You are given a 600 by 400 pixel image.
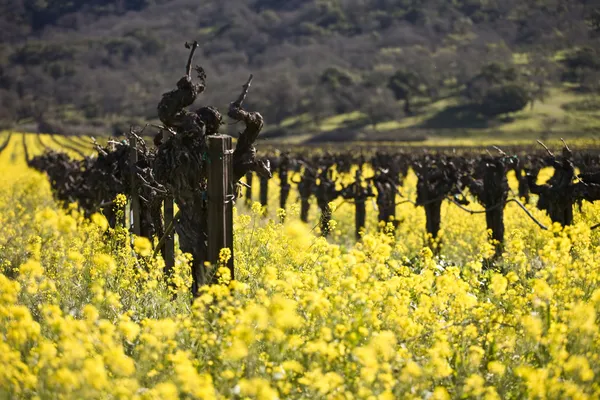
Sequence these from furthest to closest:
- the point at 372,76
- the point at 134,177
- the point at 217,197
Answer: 1. the point at 372,76
2. the point at 134,177
3. the point at 217,197

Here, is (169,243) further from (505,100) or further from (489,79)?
(489,79)

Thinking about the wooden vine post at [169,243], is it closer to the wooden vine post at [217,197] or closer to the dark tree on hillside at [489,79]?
the wooden vine post at [217,197]

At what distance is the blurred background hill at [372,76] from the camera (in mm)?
85312

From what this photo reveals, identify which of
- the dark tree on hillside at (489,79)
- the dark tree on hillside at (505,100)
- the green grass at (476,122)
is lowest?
the green grass at (476,122)

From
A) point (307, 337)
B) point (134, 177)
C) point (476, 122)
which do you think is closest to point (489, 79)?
point (476, 122)

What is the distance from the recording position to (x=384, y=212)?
14.7 meters

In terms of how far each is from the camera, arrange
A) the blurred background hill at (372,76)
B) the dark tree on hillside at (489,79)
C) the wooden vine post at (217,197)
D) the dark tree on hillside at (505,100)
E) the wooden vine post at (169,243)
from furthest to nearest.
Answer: the dark tree on hillside at (489,79) < the blurred background hill at (372,76) < the dark tree on hillside at (505,100) < the wooden vine post at (169,243) < the wooden vine post at (217,197)

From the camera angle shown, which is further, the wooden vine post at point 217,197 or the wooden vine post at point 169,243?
the wooden vine post at point 169,243

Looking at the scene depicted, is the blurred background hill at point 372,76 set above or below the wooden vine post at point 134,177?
above

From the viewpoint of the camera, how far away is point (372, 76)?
108m

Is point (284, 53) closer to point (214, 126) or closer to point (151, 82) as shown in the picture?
point (151, 82)

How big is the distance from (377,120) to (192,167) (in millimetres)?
83778

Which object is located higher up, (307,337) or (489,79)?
(489,79)

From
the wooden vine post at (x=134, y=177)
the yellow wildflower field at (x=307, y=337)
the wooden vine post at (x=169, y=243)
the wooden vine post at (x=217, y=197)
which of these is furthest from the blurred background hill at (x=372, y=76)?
the yellow wildflower field at (x=307, y=337)
